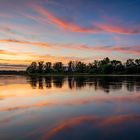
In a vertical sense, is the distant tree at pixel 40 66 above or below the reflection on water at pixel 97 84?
above

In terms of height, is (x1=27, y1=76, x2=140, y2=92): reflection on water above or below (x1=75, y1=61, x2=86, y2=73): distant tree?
below

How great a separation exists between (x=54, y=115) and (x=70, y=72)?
484ft

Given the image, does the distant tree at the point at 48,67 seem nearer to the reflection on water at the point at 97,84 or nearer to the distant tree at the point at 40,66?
the distant tree at the point at 40,66

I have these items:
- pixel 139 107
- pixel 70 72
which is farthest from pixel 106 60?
pixel 139 107

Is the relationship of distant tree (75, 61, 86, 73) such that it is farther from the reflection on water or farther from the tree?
the reflection on water

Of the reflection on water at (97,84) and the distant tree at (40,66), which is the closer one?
the reflection on water at (97,84)

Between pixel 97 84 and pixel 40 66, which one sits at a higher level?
pixel 40 66

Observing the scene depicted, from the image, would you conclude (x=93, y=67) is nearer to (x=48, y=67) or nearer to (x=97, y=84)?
(x=48, y=67)

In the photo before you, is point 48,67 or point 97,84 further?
point 48,67

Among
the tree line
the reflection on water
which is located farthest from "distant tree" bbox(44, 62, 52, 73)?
the reflection on water

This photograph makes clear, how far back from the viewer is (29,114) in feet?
44.7

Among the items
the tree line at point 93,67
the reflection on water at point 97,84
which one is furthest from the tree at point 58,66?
the reflection on water at point 97,84

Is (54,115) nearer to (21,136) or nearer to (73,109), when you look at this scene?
(73,109)

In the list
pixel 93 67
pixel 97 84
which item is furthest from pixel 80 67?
pixel 97 84
